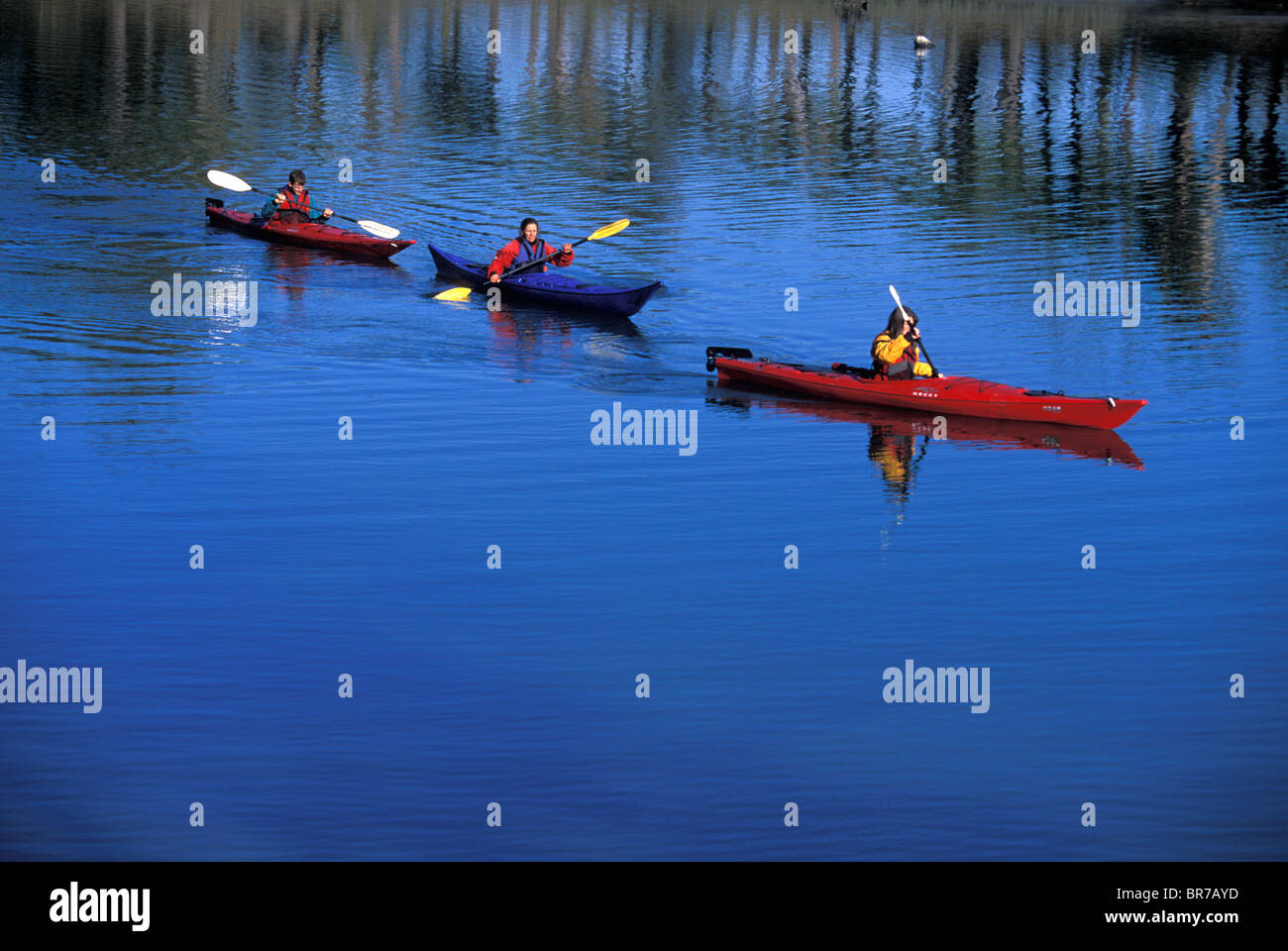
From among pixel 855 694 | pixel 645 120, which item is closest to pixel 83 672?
pixel 855 694

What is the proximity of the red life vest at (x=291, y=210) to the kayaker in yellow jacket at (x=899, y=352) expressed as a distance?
17155 millimetres

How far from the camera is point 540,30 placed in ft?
286

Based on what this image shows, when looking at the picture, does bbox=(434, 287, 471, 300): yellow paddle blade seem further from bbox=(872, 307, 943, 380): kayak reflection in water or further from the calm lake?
bbox=(872, 307, 943, 380): kayak reflection in water

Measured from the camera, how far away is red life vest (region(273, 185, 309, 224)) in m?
38.7

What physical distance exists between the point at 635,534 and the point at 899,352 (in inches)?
267

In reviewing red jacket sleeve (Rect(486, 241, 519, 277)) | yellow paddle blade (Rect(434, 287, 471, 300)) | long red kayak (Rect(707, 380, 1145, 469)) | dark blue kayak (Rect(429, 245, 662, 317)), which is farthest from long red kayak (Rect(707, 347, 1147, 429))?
yellow paddle blade (Rect(434, 287, 471, 300))

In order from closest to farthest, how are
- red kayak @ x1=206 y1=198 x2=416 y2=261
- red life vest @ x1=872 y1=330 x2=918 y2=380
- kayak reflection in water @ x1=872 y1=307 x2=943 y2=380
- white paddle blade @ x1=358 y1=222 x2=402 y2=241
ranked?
1. kayak reflection in water @ x1=872 y1=307 x2=943 y2=380
2. red life vest @ x1=872 y1=330 x2=918 y2=380
3. white paddle blade @ x1=358 y1=222 x2=402 y2=241
4. red kayak @ x1=206 y1=198 x2=416 y2=261

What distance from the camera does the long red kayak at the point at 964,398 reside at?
25156 millimetres

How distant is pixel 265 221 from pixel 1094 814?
94.3 feet

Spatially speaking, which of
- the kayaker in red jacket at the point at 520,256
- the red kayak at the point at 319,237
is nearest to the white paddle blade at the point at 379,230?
the red kayak at the point at 319,237

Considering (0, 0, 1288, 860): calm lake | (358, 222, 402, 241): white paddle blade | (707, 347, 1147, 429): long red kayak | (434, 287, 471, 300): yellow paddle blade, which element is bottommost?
(0, 0, 1288, 860): calm lake
